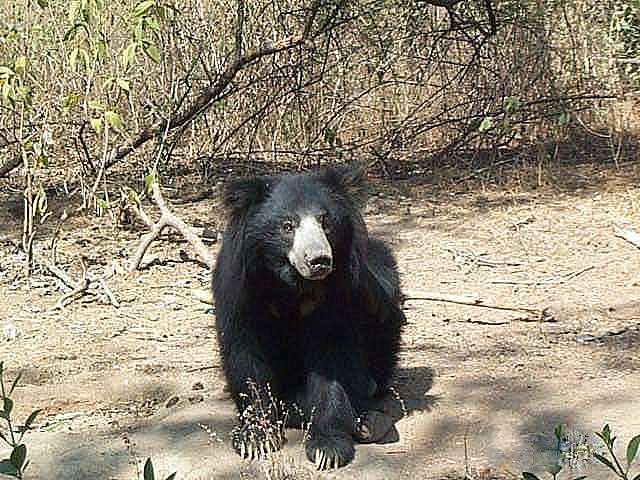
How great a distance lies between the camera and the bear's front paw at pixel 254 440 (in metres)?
3.99

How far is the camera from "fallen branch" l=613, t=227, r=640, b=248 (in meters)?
8.08

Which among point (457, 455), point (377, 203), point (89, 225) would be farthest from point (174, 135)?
point (457, 455)

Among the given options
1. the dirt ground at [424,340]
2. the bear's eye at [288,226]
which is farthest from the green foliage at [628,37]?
the bear's eye at [288,226]

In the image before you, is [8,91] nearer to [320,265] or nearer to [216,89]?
[320,265]

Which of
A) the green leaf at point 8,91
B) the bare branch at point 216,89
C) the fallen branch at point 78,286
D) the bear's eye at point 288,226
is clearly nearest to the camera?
the bear's eye at point 288,226

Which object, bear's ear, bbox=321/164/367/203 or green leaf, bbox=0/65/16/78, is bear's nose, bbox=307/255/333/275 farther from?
green leaf, bbox=0/65/16/78

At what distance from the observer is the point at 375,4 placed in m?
10.5

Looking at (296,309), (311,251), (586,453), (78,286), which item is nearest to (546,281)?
(78,286)

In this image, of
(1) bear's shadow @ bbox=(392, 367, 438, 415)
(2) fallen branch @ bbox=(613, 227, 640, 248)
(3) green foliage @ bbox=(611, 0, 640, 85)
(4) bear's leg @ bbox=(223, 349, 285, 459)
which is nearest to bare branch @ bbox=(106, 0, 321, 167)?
(2) fallen branch @ bbox=(613, 227, 640, 248)

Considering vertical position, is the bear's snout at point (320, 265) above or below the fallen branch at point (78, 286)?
above

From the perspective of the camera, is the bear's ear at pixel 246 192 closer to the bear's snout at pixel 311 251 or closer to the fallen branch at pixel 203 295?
the bear's snout at pixel 311 251

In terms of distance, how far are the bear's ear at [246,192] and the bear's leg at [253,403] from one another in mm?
622

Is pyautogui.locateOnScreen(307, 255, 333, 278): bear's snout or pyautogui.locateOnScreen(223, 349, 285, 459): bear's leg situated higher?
pyautogui.locateOnScreen(307, 255, 333, 278): bear's snout

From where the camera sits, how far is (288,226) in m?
4.16
